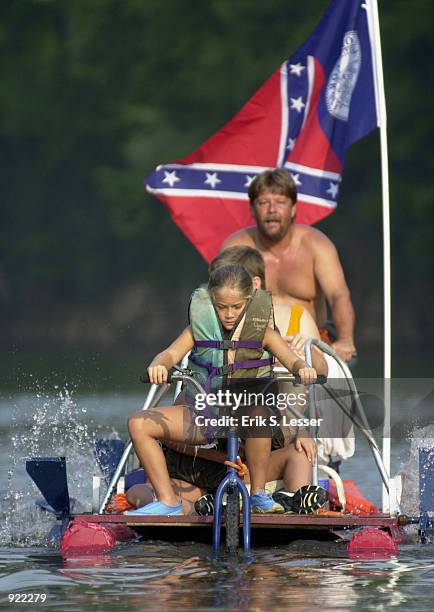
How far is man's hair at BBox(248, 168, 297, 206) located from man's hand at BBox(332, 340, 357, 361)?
3.31 ft

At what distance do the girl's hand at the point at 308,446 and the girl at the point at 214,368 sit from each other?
0.38 m

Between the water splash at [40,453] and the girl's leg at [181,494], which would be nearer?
the girl's leg at [181,494]

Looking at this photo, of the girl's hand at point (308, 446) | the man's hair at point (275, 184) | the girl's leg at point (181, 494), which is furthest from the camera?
the man's hair at point (275, 184)

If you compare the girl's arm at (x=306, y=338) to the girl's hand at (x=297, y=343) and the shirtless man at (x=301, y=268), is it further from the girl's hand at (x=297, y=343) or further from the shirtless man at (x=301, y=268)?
the shirtless man at (x=301, y=268)

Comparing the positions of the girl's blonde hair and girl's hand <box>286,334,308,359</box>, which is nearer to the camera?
the girl's blonde hair

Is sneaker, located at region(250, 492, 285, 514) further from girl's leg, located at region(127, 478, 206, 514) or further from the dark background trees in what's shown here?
the dark background trees

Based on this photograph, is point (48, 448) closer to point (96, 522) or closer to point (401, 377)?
point (96, 522)

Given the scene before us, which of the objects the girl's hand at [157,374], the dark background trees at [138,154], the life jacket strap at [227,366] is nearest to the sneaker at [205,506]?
the life jacket strap at [227,366]

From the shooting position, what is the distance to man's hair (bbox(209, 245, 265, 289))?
10.1 metres

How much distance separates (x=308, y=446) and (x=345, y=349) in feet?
5.76

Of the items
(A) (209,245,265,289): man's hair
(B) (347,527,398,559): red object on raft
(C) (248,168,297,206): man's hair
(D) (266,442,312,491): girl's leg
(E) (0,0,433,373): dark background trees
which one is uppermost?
(E) (0,0,433,373): dark background trees

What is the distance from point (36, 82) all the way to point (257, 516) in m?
47.6

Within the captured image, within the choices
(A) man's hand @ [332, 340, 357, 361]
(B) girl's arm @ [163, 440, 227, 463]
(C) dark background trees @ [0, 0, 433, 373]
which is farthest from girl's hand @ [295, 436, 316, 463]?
(C) dark background trees @ [0, 0, 433, 373]

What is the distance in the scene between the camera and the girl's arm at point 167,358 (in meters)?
8.87
